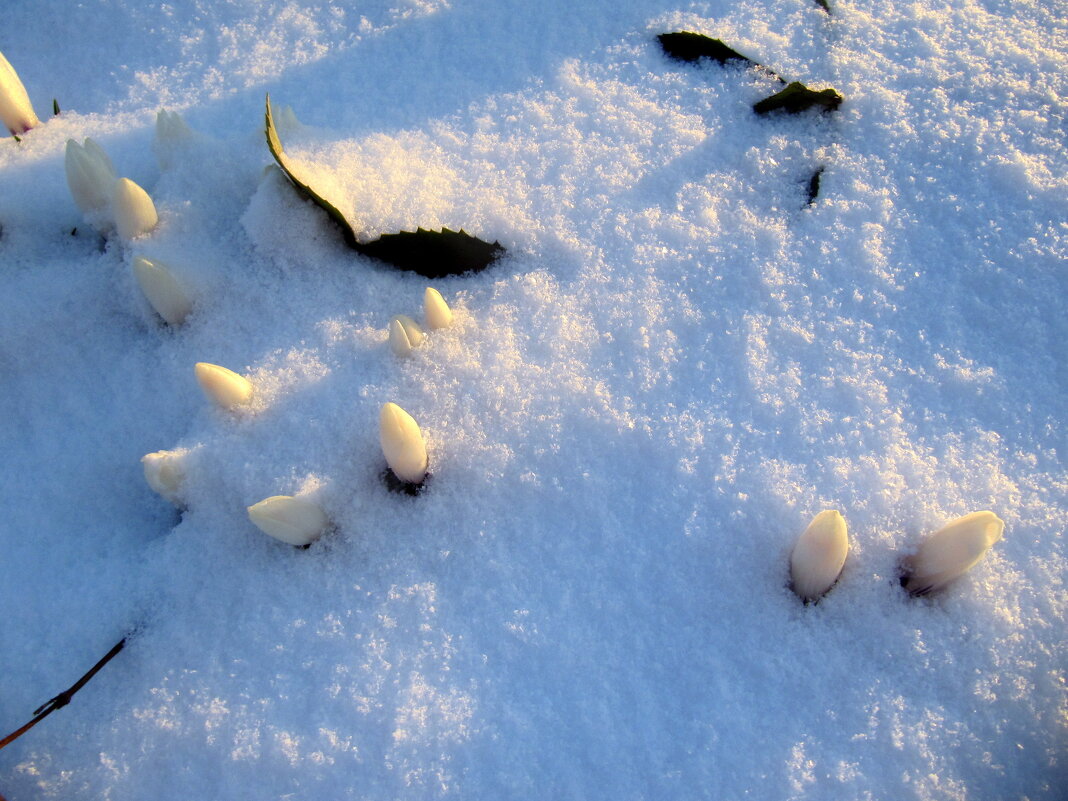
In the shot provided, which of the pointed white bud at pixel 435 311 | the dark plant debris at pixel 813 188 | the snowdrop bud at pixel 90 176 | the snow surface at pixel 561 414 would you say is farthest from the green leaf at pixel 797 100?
the snowdrop bud at pixel 90 176

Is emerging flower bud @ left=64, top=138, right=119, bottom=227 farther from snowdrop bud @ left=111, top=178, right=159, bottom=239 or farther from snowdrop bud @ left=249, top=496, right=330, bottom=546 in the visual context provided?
snowdrop bud @ left=249, top=496, right=330, bottom=546

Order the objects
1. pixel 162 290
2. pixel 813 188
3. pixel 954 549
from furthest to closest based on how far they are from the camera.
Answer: pixel 813 188
pixel 162 290
pixel 954 549

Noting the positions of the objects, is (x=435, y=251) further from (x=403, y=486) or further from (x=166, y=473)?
(x=166, y=473)

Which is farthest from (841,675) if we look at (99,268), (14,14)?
(14,14)

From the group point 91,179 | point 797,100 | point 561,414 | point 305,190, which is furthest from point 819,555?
point 91,179

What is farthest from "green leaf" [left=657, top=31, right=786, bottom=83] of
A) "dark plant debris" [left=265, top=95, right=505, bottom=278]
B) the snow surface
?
"dark plant debris" [left=265, top=95, right=505, bottom=278]

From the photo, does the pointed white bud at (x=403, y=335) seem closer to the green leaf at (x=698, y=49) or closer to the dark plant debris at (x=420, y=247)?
the dark plant debris at (x=420, y=247)

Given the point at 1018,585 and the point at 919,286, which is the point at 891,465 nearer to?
the point at 1018,585
